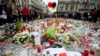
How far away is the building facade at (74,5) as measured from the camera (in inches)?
113

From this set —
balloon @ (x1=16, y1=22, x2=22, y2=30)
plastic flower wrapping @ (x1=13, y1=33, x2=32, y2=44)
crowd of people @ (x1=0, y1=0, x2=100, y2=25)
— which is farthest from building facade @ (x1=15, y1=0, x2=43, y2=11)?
plastic flower wrapping @ (x1=13, y1=33, x2=32, y2=44)

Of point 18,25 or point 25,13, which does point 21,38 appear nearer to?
point 18,25

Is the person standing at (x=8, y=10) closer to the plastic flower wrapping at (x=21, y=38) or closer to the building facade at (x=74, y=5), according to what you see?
the plastic flower wrapping at (x=21, y=38)

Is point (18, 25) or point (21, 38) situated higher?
point (18, 25)

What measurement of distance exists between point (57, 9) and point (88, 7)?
393 mm

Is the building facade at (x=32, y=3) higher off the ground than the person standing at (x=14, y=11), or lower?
higher

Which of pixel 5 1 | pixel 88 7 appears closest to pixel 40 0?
pixel 5 1

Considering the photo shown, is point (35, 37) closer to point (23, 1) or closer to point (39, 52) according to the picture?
point (39, 52)

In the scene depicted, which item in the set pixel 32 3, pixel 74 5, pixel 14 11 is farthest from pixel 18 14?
pixel 74 5

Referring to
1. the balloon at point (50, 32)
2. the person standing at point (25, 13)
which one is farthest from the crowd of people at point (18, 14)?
the balloon at point (50, 32)

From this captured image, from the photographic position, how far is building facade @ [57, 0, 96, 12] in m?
2.87

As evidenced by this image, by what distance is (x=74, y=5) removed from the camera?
2.89 meters

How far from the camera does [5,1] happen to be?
2826mm

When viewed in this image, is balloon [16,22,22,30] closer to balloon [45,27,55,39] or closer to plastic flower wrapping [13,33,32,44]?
plastic flower wrapping [13,33,32,44]
